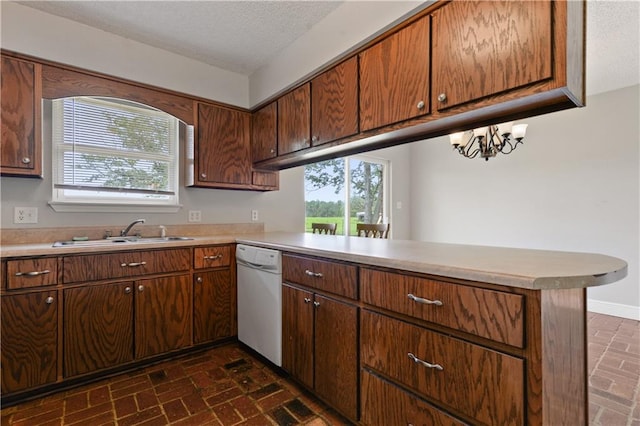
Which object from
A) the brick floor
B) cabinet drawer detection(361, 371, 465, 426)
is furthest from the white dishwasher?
cabinet drawer detection(361, 371, 465, 426)

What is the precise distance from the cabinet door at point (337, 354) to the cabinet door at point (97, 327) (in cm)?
139

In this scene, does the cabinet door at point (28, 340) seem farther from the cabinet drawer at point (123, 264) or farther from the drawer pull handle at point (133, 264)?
the drawer pull handle at point (133, 264)

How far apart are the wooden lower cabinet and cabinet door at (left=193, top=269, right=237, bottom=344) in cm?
76

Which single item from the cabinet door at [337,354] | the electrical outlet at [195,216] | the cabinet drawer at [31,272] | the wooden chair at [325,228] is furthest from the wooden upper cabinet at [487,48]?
the cabinet drawer at [31,272]

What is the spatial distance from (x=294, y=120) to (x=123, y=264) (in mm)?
1698

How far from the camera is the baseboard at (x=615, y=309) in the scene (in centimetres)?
332

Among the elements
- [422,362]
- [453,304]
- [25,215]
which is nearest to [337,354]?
[422,362]

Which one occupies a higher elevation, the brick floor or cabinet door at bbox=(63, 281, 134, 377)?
cabinet door at bbox=(63, 281, 134, 377)

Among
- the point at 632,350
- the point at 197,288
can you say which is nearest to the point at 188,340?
the point at 197,288

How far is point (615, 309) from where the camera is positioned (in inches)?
136

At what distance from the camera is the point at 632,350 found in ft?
8.39

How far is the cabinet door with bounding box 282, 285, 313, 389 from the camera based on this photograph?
1.81 m

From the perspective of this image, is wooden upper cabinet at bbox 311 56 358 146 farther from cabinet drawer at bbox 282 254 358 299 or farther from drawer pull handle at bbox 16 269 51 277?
drawer pull handle at bbox 16 269 51 277

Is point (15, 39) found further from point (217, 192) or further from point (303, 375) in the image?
point (303, 375)
